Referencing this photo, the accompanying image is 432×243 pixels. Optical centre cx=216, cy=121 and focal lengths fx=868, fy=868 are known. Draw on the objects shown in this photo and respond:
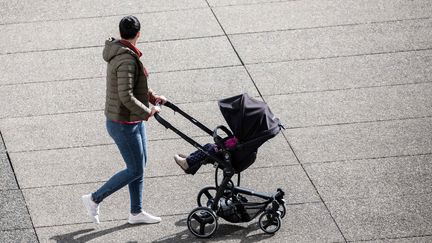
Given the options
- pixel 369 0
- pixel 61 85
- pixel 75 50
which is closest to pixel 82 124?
pixel 61 85

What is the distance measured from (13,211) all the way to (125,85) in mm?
1976

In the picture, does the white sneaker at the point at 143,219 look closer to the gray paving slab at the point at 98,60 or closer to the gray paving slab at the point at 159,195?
the gray paving slab at the point at 159,195

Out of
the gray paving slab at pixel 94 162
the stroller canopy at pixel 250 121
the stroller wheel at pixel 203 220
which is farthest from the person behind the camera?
the gray paving slab at pixel 94 162

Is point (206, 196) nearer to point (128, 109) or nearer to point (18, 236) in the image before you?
point (128, 109)

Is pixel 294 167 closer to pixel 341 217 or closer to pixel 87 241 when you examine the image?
pixel 341 217

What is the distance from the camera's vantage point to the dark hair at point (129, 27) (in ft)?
24.5

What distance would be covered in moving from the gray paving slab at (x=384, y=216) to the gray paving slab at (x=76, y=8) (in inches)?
212

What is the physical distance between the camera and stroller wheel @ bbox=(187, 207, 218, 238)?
7887 mm

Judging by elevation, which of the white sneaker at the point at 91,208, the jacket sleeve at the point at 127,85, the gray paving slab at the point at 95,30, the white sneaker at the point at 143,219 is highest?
the jacket sleeve at the point at 127,85

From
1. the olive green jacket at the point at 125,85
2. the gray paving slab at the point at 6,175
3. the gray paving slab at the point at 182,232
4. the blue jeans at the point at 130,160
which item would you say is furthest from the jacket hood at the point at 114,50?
the gray paving slab at the point at 6,175

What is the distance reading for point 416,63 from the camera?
37.1ft

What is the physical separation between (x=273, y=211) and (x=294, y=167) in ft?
4.17

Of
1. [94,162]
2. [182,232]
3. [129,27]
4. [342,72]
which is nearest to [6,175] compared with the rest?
[94,162]

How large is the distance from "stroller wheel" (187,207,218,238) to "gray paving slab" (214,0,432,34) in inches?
184
